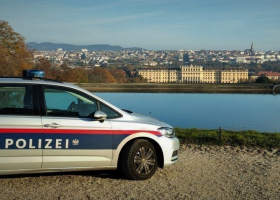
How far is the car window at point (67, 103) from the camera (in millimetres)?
5426

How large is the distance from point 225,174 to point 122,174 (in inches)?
65.9

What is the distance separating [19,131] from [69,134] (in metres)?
0.65

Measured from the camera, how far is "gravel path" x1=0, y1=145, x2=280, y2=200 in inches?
201

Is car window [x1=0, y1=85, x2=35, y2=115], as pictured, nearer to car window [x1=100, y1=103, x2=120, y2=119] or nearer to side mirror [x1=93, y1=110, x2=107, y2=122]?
side mirror [x1=93, y1=110, x2=107, y2=122]

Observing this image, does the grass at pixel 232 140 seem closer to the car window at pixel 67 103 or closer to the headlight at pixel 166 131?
the headlight at pixel 166 131

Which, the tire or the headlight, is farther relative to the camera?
the headlight

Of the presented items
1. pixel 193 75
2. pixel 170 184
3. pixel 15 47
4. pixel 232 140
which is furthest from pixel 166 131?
pixel 193 75

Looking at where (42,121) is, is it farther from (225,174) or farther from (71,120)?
(225,174)

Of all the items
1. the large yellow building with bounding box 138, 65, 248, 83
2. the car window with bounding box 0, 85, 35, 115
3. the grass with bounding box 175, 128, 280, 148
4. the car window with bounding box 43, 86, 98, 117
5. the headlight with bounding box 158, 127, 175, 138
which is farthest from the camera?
the large yellow building with bounding box 138, 65, 248, 83

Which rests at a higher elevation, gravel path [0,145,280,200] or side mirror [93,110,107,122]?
side mirror [93,110,107,122]

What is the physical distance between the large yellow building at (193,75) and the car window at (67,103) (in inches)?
6041

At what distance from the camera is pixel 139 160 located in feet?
18.9

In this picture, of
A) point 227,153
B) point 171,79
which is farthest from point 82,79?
point 171,79

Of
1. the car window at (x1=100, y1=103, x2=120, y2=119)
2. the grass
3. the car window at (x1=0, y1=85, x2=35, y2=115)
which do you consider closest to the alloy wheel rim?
the car window at (x1=100, y1=103, x2=120, y2=119)
